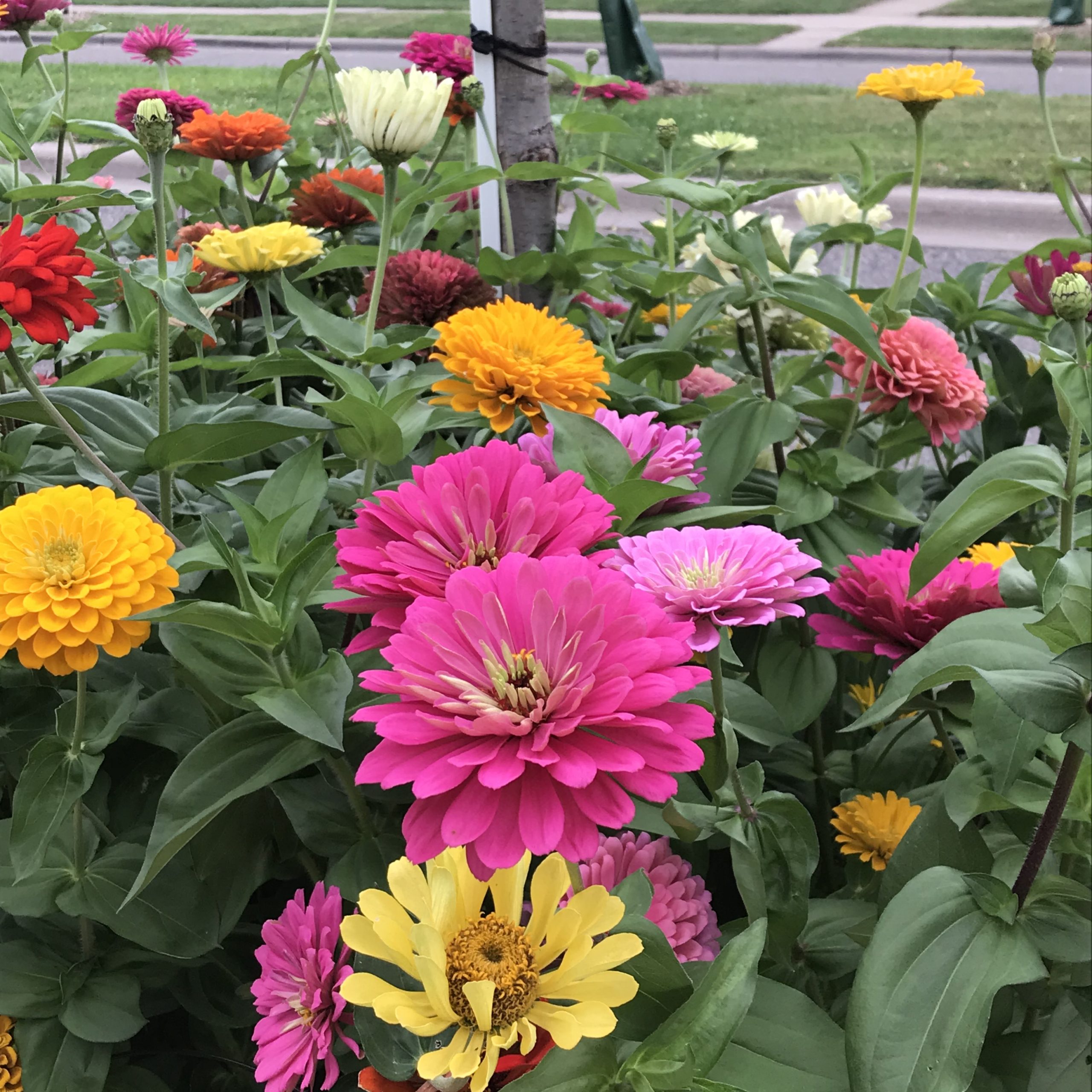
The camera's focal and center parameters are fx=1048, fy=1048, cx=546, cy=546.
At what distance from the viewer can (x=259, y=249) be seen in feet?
2.36

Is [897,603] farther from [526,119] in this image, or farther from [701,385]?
[526,119]

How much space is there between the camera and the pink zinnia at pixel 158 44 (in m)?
1.35

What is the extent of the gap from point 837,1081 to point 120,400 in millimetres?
522

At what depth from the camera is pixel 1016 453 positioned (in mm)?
506

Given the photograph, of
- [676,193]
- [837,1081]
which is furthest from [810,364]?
[837,1081]

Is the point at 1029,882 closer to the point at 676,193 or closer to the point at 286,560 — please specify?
the point at 286,560

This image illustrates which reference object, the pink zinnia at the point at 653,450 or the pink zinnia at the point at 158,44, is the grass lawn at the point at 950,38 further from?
the pink zinnia at the point at 653,450

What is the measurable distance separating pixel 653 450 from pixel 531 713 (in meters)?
0.27

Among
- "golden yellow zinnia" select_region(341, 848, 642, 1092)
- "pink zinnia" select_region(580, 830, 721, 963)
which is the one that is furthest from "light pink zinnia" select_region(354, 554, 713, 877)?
"pink zinnia" select_region(580, 830, 721, 963)

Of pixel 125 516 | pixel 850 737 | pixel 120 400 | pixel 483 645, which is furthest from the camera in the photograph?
pixel 850 737

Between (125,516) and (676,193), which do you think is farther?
(676,193)

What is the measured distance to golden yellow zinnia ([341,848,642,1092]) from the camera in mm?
310

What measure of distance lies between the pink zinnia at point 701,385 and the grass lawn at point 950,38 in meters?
6.30

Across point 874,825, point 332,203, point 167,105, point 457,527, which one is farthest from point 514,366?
point 167,105
